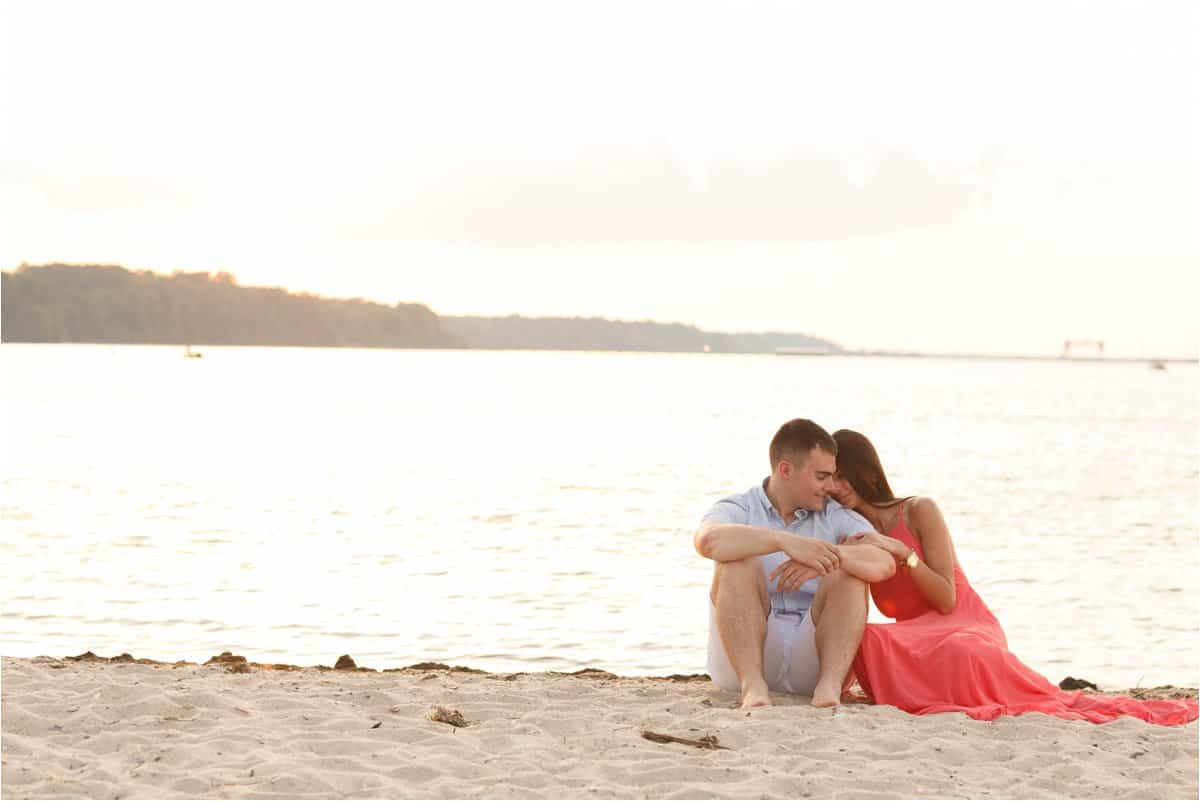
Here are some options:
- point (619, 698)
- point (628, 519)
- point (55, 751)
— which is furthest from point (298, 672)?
point (628, 519)

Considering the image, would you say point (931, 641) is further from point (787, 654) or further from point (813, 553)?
point (813, 553)

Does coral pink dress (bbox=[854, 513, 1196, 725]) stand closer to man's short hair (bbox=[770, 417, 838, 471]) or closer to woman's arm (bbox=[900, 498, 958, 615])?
woman's arm (bbox=[900, 498, 958, 615])

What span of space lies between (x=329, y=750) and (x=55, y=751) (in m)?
1.11

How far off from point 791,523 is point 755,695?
3.06 feet

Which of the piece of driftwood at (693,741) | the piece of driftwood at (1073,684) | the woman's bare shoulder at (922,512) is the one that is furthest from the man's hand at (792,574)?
the piece of driftwood at (1073,684)

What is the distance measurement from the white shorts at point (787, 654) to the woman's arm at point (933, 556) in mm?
654

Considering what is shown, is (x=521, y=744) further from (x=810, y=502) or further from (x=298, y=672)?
(x=298, y=672)

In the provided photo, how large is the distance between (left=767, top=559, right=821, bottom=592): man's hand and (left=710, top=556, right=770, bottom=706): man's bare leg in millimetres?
90

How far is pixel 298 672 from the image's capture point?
8.12 metres

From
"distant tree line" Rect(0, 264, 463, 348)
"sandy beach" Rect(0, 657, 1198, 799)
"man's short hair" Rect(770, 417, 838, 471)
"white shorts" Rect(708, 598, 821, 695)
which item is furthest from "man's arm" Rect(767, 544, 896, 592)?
"distant tree line" Rect(0, 264, 463, 348)

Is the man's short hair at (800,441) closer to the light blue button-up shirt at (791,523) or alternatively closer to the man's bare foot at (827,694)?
the light blue button-up shirt at (791,523)

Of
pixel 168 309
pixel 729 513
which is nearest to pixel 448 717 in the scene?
pixel 729 513

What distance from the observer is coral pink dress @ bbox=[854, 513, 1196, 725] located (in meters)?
6.45

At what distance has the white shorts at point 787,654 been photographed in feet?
21.8
